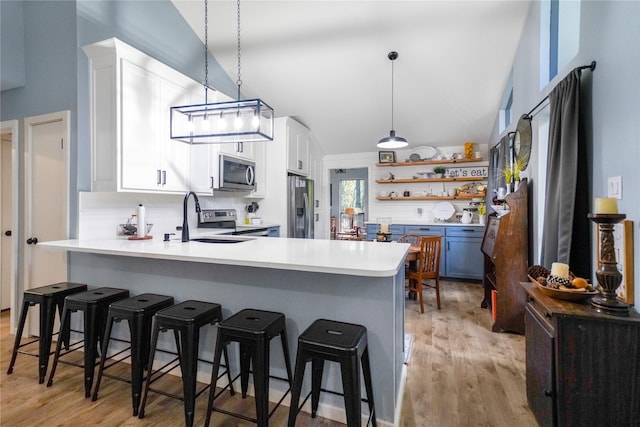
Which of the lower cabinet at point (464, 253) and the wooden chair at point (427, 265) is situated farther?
the lower cabinet at point (464, 253)

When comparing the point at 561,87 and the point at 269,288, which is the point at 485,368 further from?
the point at 561,87

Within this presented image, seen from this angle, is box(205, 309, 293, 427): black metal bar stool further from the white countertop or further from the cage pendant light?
the cage pendant light

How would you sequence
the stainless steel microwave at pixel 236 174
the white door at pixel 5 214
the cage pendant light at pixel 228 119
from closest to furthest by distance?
1. the cage pendant light at pixel 228 119
2. the white door at pixel 5 214
3. the stainless steel microwave at pixel 236 174

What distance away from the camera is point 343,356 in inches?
53.8

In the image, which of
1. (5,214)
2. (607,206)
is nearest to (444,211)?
(607,206)

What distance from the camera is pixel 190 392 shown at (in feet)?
5.44

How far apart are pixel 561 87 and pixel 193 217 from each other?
375cm

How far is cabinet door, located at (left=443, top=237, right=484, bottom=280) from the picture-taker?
4684 millimetres

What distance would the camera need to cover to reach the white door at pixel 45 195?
2666mm

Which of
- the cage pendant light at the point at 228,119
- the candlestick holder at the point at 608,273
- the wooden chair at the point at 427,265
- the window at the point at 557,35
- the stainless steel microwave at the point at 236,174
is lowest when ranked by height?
the wooden chair at the point at 427,265

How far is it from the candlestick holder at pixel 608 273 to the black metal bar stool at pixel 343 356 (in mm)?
1080

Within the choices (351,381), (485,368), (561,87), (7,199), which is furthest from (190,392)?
(7,199)

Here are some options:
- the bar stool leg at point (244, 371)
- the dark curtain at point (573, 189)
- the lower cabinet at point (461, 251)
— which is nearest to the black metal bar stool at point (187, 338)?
the bar stool leg at point (244, 371)

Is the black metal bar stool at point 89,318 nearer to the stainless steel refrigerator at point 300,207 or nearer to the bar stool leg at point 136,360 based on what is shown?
the bar stool leg at point 136,360
